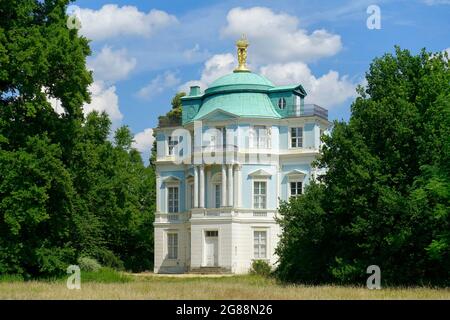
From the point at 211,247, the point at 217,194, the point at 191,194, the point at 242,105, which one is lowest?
the point at 211,247

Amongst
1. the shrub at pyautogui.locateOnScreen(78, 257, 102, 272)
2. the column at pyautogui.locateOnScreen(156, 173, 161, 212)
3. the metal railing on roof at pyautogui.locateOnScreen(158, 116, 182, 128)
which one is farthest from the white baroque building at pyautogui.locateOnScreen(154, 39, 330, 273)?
the shrub at pyautogui.locateOnScreen(78, 257, 102, 272)

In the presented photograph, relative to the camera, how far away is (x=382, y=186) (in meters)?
29.9

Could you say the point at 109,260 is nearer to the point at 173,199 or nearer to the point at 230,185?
the point at 173,199

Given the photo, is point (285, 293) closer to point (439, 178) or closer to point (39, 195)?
point (439, 178)

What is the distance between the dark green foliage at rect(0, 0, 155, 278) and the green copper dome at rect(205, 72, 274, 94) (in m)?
19.9

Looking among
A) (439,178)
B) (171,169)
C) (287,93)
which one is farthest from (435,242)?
(171,169)

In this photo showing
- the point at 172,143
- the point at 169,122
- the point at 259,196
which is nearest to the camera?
the point at 259,196

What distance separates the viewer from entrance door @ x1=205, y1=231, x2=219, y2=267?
53.3 m

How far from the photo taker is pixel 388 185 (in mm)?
30406

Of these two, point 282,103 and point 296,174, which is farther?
point 282,103

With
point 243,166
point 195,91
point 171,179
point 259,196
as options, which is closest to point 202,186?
point 243,166

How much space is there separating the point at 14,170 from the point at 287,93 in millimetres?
28378

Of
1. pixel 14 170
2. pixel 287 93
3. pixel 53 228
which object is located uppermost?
pixel 287 93

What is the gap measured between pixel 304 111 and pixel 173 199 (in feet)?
37.6
